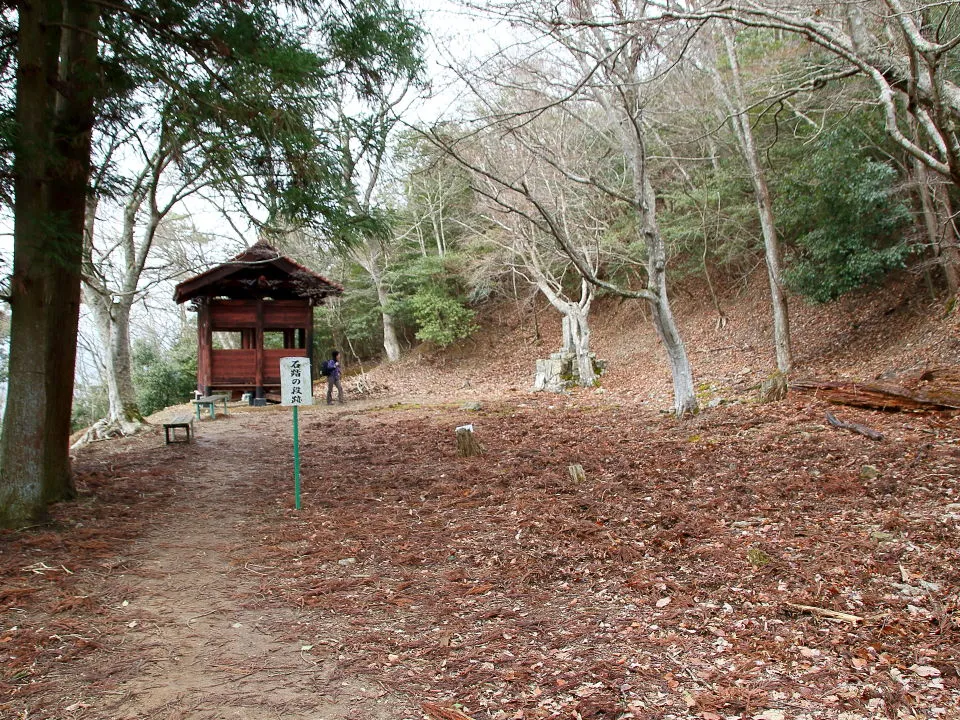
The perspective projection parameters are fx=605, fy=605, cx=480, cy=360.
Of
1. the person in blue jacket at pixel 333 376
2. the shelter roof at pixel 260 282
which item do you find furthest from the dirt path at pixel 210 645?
the shelter roof at pixel 260 282

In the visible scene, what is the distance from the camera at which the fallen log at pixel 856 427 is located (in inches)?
254

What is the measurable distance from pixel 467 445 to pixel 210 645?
4933 millimetres

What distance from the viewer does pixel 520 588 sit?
4047 millimetres

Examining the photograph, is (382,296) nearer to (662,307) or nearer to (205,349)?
(205,349)

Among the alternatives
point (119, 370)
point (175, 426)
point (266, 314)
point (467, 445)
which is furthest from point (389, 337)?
point (467, 445)

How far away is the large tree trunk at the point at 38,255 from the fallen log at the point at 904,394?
9119mm

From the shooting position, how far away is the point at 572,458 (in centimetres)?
751

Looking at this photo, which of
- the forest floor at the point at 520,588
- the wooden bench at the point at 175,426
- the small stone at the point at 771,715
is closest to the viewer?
the small stone at the point at 771,715

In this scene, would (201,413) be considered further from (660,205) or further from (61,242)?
(660,205)

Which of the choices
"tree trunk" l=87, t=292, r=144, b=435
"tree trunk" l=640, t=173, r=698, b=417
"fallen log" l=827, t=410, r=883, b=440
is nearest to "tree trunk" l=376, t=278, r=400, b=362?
"tree trunk" l=87, t=292, r=144, b=435

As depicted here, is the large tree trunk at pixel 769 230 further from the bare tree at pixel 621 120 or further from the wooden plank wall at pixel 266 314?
the wooden plank wall at pixel 266 314

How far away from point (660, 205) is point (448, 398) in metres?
11.5

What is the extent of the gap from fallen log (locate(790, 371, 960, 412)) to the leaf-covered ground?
1.04 ft

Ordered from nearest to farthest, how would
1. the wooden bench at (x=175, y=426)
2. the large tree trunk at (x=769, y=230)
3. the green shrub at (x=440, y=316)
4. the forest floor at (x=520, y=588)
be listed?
the forest floor at (x=520, y=588) → the wooden bench at (x=175, y=426) → the large tree trunk at (x=769, y=230) → the green shrub at (x=440, y=316)
